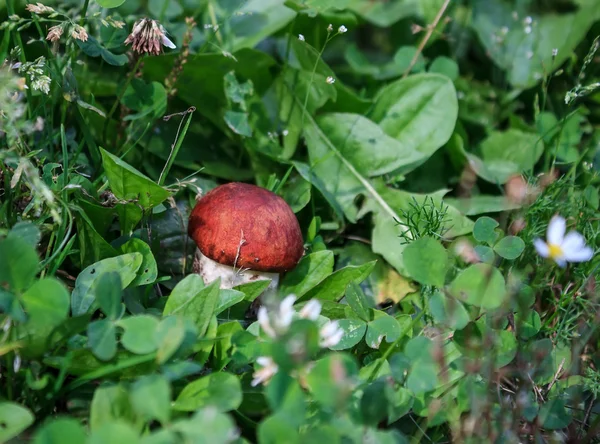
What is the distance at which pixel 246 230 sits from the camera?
2027 mm

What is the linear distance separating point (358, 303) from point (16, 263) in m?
0.96

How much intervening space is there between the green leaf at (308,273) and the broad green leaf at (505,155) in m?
0.91

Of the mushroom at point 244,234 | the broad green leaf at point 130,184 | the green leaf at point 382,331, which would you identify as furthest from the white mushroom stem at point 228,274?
the green leaf at point 382,331

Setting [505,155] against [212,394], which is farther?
[505,155]

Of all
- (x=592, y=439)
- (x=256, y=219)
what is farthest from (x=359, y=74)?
(x=592, y=439)

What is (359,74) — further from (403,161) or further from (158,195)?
(158,195)

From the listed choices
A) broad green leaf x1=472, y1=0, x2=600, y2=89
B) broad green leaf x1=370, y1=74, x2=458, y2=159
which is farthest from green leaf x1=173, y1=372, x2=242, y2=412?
broad green leaf x1=472, y1=0, x2=600, y2=89

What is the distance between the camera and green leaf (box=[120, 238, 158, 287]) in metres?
1.92

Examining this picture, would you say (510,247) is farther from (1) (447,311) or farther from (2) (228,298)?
(2) (228,298)

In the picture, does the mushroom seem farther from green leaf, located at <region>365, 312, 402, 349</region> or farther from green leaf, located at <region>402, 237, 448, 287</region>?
green leaf, located at <region>402, 237, 448, 287</region>

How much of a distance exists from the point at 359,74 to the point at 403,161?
2.53 ft

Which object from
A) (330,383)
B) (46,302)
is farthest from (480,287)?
(46,302)

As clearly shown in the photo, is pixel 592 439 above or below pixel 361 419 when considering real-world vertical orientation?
below

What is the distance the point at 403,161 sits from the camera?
268cm
